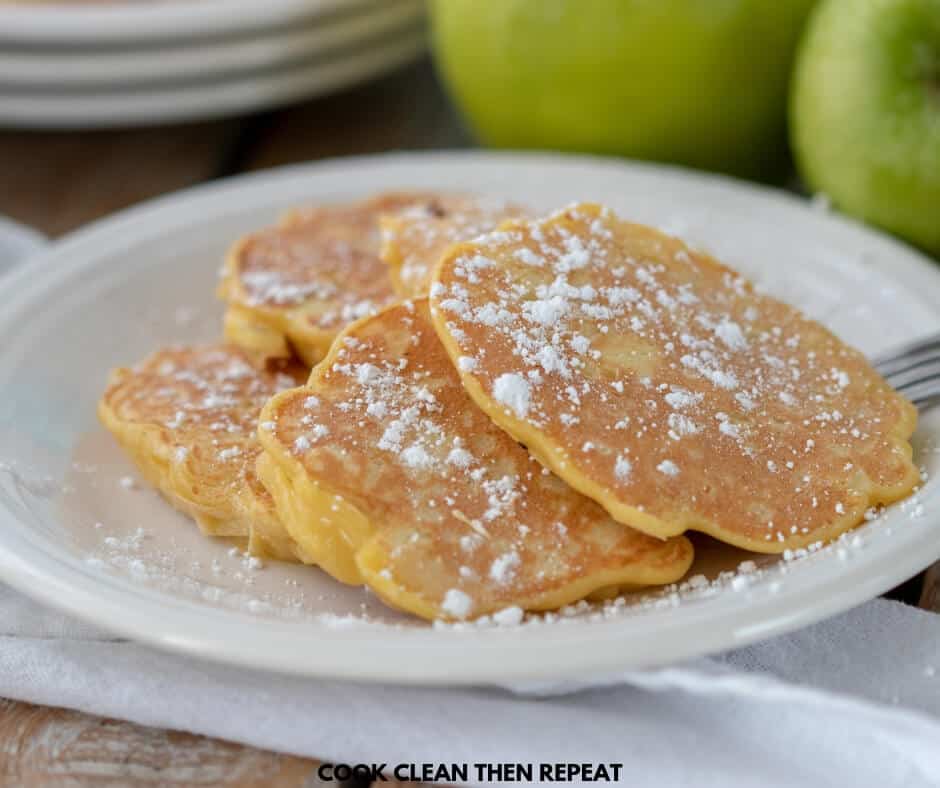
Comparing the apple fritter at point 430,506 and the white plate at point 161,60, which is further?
the white plate at point 161,60

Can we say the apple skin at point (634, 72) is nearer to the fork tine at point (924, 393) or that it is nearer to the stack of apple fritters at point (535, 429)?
the stack of apple fritters at point (535, 429)

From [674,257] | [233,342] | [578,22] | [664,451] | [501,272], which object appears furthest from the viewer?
[578,22]

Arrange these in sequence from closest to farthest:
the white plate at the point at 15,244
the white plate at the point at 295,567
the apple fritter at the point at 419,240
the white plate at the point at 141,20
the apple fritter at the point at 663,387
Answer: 1. the white plate at the point at 295,567
2. the apple fritter at the point at 663,387
3. the apple fritter at the point at 419,240
4. the white plate at the point at 15,244
5. the white plate at the point at 141,20

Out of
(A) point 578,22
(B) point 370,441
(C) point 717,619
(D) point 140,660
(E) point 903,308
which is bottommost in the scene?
(D) point 140,660

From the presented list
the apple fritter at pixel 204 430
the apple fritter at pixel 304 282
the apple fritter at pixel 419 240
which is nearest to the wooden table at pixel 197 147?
the apple fritter at pixel 304 282

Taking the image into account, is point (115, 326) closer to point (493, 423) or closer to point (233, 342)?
point (233, 342)

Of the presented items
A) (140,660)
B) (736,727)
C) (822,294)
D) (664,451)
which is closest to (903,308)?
(822,294)
